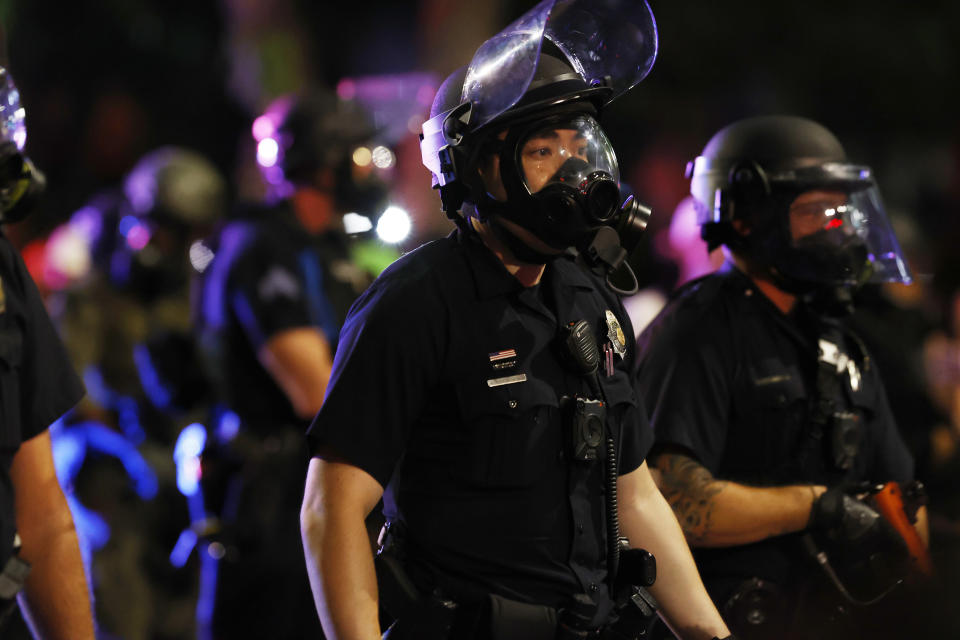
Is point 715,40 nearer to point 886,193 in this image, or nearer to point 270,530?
point 886,193

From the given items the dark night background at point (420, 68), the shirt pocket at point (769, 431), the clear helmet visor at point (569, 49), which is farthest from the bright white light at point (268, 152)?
the dark night background at point (420, 68)

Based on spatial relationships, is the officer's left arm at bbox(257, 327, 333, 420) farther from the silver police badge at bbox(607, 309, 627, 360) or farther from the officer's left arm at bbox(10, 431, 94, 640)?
the silver police badge at bbox(607, 309, 627, 360)

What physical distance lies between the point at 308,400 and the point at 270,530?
25.1 inches

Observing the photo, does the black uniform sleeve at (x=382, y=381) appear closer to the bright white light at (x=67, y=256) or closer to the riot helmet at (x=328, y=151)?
the riot helmet at (x=328, y=151)

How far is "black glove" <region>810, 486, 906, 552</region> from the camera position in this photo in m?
3.81

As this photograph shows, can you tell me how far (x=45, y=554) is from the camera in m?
3.16

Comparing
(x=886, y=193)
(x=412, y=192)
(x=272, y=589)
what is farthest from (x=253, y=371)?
(x=886, y=193)

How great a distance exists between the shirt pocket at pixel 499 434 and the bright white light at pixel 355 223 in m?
2.95

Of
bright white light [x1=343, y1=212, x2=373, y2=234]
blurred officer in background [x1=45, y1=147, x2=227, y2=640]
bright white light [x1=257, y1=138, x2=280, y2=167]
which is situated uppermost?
bright white light [x1=257, y1=138, x2=280, y2=167]

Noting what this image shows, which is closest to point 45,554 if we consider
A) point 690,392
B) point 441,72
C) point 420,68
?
point 690,392

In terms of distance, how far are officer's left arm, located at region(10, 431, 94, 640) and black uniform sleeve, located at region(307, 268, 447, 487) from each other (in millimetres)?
750

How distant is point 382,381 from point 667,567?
941mm

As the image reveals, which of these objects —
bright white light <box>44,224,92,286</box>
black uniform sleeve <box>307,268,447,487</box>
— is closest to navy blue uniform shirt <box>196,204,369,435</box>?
black uniform sleeve <box>307,268,447,487</box>

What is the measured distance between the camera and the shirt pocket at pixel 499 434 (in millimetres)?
2930
